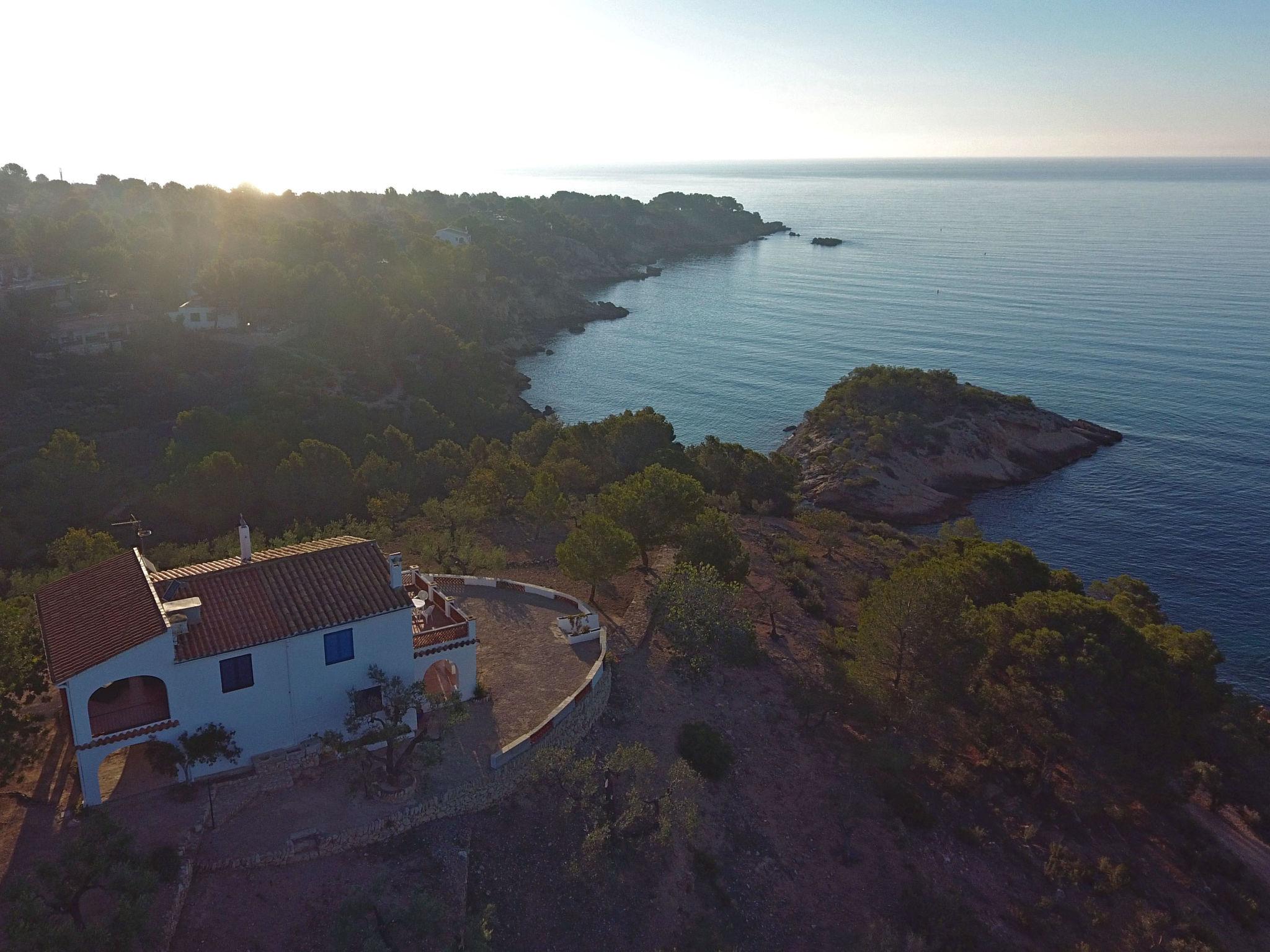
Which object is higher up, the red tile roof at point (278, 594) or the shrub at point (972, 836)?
the red tile roof at point (278, 594)

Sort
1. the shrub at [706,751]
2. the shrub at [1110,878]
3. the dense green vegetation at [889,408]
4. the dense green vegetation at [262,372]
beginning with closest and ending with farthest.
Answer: the shrub at [1110,878] → the shrub at [706,751] → the dense green vegetation at [262,372] → the dense green vegetation at [889,408]

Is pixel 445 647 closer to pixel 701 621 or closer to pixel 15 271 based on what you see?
pixel 701 621

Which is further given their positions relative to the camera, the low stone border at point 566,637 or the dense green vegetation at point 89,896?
the low stone border at point 566,637

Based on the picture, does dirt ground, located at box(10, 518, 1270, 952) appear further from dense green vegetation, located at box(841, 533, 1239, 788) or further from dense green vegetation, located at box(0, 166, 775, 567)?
dense green vegetation, located at box(0, 166, 775, 567)

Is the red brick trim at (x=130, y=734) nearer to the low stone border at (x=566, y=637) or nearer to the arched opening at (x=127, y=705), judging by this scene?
the arched opening at (x=127, y=705)

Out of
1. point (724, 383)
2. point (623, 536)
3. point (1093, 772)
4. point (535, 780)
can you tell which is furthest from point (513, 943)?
point (724, 383)

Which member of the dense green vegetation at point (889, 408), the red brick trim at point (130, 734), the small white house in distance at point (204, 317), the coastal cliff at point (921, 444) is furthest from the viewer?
the small white house in distance at point (204, 317)

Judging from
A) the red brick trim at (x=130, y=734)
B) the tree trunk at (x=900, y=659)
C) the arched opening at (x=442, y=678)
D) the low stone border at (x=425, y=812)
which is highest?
the red brick trim at (x=130, y=734)

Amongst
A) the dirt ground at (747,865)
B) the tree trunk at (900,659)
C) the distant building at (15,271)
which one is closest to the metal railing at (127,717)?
the dirt ground at (747,865)

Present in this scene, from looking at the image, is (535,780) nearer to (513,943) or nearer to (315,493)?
(513,943)
